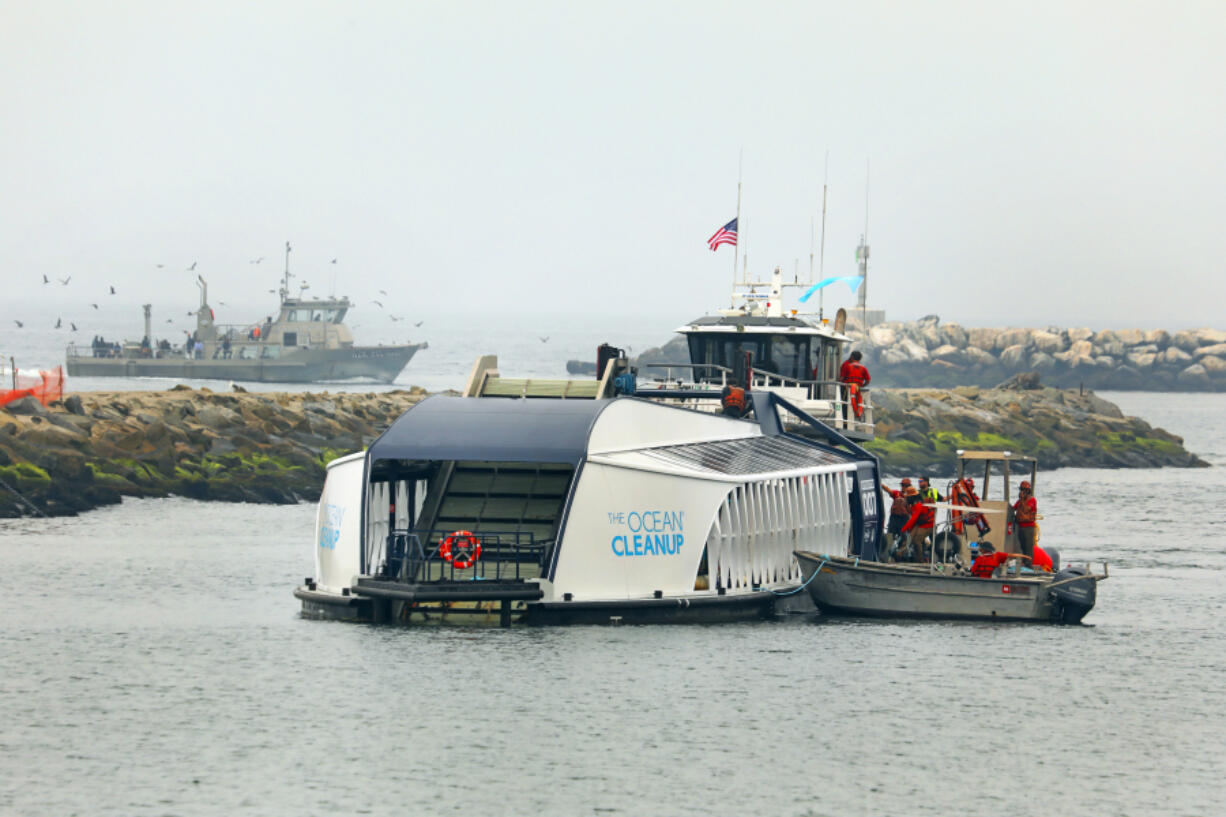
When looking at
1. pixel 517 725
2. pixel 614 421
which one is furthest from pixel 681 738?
pixel 614 421

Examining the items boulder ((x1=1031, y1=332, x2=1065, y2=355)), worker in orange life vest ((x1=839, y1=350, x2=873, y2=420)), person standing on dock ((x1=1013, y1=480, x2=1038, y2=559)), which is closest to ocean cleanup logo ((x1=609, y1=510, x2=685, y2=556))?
person standing on dock ((x1=1013, y1=480, x2=1038, y2=559))

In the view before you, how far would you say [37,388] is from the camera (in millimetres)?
65062

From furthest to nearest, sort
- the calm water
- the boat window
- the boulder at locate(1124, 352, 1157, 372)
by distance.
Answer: the boulder at locate(1124, 352, 1157, 372)
the boat window
the calm water

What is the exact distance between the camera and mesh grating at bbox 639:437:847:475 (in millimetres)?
29562

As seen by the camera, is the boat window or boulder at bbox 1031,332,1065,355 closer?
the boat window

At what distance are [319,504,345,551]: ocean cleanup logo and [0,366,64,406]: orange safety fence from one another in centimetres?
3410

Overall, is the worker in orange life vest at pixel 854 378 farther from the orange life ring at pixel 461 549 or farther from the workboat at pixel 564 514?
the orange life ring at pixel 461 549

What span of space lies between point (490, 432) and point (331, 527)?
3.32m

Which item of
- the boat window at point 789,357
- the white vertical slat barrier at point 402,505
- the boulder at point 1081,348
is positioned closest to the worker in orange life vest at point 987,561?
the boat window at point 789,357

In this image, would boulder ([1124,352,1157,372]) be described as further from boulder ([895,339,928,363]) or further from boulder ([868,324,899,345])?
boulder ([868,324,899,345])

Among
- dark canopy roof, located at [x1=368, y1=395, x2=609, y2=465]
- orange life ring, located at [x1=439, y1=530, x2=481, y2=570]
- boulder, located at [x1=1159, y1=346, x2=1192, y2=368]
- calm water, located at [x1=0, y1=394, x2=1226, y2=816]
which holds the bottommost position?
calm water, located at [x1=0, y1=394, x2=1226, y2=816]

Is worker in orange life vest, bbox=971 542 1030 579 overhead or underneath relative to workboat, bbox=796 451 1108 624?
overhead

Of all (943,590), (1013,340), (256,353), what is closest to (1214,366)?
(1013,340)

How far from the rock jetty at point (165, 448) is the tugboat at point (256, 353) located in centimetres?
6301
